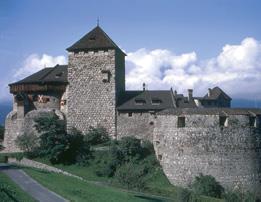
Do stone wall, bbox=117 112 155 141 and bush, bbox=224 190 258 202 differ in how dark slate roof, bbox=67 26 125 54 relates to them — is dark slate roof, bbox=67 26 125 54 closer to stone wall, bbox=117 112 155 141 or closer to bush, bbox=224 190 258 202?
stone wall, bbox=117 112 155 141

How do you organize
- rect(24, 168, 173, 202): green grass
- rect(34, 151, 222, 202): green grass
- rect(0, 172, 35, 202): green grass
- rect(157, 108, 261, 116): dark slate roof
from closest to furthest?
rect(0, 172, 35, 202): green grass
rect(24, 168, 173, 202): green grass
rect(34, 151, 222, 202): green grass
rect(157, 108, 261, 116): dark slate roof

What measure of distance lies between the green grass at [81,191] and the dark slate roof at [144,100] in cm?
1333

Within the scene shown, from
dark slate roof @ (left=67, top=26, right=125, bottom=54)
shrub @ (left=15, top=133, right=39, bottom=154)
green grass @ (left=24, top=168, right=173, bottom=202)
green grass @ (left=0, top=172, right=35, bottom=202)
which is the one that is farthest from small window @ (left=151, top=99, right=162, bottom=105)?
green grass @ (left=0, top=172, right=35, bottom=202)

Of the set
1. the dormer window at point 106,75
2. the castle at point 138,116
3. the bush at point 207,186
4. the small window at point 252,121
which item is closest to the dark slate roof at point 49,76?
the castle at point 138,116

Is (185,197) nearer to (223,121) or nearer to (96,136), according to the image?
(223,121)

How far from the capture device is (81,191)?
34.9 metres

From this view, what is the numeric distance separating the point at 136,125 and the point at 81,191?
17659mm

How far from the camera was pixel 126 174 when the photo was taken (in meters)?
41.4

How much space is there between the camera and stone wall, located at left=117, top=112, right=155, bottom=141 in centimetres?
5144

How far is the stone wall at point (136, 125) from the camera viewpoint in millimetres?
51438

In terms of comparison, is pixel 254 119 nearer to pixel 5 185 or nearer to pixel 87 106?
pixel 87 106

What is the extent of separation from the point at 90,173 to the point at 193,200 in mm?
11688

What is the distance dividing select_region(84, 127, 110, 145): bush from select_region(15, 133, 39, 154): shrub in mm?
5397

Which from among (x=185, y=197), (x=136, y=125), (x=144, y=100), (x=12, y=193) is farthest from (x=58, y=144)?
(x=12, y=193)
